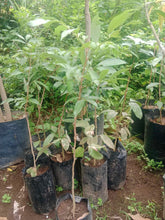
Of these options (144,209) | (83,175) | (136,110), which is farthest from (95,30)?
(144,209)

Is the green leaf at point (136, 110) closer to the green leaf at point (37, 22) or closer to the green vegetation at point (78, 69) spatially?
the green vegetation at point (78, 69)

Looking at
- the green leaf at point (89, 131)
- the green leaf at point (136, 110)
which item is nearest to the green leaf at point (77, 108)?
the green leaf at point (89, 131)

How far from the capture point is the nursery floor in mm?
1286

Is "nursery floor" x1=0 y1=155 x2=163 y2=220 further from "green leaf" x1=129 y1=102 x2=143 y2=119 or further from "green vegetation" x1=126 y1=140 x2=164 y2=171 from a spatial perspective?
→ "green leaf" x1=129 y1=102 x2=143 y2=119

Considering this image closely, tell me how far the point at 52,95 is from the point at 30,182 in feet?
2.54

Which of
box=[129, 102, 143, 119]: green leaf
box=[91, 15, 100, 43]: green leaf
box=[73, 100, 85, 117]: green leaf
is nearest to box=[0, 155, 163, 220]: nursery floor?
box=[129, 102, 143, 119]: green leaf

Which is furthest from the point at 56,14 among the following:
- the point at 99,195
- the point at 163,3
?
the point at 99,195

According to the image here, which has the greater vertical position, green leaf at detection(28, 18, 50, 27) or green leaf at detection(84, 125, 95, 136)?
green leaf at detection(28, 18, 50, 27)

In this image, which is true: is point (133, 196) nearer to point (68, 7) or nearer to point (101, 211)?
point (101, 211)

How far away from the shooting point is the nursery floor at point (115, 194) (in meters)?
1.29

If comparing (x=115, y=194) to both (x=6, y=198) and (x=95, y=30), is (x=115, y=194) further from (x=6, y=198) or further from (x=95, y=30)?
(x=95, y=30)

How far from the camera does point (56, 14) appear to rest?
2676 millimetres

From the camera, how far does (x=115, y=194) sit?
A: 4.70ft

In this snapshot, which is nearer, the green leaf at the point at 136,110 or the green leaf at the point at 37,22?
the green leaf at the point at 37,22
